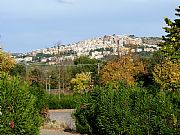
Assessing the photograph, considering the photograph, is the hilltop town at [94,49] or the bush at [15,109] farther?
the hilltop town at [94,49]

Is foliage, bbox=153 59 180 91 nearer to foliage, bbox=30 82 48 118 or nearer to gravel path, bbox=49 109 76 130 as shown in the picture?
gravel path, bbox=49 109 76 130

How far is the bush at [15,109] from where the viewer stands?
12125 millimetres

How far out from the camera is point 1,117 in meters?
12.1

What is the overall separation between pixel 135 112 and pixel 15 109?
3.99m

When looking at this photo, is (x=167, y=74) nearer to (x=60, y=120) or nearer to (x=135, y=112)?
(x=60, y=120)

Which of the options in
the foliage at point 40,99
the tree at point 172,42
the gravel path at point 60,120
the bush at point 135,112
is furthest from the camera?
the foliage at point 40,99

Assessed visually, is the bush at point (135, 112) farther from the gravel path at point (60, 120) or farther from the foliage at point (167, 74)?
the foliage at point (167, 74)

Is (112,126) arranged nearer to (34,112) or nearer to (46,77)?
(34,112)

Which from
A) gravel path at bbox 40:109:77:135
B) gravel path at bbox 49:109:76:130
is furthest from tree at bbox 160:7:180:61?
gravel path at bbox 49:109:76:130

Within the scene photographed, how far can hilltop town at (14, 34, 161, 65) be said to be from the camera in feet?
198

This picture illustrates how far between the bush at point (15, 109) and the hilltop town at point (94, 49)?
35828mm

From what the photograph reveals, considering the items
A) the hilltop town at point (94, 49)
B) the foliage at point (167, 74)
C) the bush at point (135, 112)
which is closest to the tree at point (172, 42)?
the bush at point (135, 112)

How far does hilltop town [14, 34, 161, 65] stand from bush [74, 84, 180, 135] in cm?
3322

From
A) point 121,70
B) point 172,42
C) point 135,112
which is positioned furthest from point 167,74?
point 172,42
